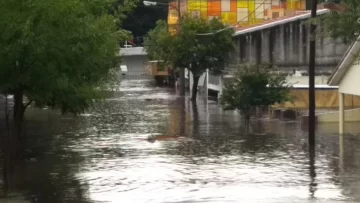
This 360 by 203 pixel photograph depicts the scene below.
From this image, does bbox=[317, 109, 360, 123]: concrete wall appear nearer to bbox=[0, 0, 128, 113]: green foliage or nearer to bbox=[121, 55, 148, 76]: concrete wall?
bbox=[0, 0, 128, 113]: green foliage

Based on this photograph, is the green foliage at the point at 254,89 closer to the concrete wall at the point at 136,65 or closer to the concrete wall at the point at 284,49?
the concrete wall at the point at 284,49

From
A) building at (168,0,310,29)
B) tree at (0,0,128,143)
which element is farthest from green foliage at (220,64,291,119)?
building at (168,0,310,29)

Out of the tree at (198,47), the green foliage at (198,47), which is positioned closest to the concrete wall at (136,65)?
the tree at (198,47)

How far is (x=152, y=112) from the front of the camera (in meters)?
44.9

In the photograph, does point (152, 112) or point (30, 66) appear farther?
point (152, 112)

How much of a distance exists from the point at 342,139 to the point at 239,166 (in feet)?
31.9

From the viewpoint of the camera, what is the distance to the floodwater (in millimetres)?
16469

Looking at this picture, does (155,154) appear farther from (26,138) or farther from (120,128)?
(120,128)

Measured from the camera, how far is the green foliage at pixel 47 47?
17.0 metres

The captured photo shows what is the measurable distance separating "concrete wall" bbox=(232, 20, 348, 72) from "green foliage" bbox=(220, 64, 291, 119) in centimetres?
1342

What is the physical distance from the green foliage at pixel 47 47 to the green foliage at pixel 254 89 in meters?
15.0

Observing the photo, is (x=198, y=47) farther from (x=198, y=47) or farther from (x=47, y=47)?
(x=47, y=47)

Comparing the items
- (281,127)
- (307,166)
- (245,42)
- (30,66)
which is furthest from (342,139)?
(245,42)

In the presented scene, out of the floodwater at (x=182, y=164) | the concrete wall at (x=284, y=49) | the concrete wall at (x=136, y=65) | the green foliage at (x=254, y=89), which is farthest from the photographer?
the concrete wall at (x=136, y=65)
